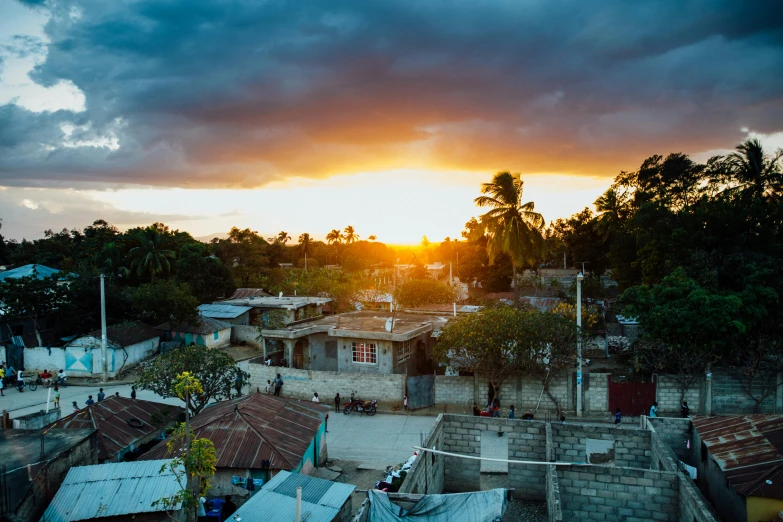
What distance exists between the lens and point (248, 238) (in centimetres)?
7050

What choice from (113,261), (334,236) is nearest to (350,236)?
(334,236)

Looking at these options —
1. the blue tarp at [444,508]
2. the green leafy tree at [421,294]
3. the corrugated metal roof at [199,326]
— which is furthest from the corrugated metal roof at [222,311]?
the blue tarp at [444,508]

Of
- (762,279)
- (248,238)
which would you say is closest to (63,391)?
(762,279)

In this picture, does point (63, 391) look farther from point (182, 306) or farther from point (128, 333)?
point (182, 306)

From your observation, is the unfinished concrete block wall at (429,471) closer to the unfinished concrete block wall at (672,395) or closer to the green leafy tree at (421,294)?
the unfinished concrete block wall at (672,395)

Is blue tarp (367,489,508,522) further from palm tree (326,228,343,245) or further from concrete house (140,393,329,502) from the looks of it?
palm tree (326,228,343,245)

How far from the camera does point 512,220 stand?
3700 cm

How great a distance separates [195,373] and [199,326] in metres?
18.7

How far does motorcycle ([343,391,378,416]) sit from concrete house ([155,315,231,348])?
17283mm

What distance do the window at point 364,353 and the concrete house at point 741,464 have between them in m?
14.4

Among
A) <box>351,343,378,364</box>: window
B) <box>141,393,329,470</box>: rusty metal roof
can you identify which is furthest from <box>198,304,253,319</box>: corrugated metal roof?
<box>141,393,329,470</box>: rusty metal roof

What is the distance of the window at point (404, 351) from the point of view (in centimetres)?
2675

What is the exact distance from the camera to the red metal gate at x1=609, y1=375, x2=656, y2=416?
886 inches

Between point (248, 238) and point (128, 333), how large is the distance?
1460 inches
